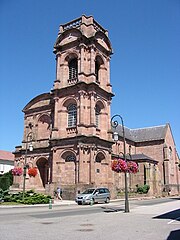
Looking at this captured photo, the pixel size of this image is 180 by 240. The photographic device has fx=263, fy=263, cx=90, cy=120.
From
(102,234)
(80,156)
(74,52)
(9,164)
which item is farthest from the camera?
(9,164)

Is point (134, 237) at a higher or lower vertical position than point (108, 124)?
lower

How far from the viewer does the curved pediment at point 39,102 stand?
3929cm

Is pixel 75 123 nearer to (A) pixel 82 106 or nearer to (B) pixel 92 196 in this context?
(A) pixel 82 106

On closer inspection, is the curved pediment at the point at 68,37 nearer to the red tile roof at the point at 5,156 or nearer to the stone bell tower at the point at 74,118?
the stone bell tower at the point at 74,118

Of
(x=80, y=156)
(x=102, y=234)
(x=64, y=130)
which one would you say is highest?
(x=64, y=130)

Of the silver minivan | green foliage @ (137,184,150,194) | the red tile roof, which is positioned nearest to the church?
green foliage @ (137,184,150,194)

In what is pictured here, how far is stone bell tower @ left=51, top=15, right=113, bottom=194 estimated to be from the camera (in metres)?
32.3

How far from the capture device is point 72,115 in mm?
35188

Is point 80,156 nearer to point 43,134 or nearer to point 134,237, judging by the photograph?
point 43,134

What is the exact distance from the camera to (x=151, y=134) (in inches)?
2288

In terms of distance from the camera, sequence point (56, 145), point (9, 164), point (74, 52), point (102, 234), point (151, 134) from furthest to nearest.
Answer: point (9, 164) < point (151, 134) < point (74, 52) < point (56, 145) < point (102, 234)

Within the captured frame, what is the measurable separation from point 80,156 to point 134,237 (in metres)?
22.7

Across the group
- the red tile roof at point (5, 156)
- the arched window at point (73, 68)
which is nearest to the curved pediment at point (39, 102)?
the arched window at point (73, 68)

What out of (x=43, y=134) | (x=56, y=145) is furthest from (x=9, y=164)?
(x=56, y=145)
